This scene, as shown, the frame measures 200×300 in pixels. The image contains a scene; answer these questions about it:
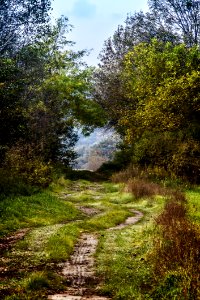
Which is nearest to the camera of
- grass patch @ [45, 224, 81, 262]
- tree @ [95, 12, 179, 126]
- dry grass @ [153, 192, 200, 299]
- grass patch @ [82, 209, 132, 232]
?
dry grass @ [153, 192, 200, 299]

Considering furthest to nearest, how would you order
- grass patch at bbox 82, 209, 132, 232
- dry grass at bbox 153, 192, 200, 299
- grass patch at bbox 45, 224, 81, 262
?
grass patch at bbox 82, 209, 132, 232, grass patch at bbox 45, 224, 81, 262, dry grass at bbox 153, 192, 200, 299

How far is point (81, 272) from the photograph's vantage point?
1017cm

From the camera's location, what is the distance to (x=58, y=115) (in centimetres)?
4497

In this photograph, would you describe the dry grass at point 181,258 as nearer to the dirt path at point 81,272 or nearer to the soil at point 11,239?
the dirt path at point 81,272

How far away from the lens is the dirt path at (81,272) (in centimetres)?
838

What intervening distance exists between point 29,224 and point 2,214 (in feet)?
3.98

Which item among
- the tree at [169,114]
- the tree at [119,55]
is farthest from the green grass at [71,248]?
the tree at [119,55]

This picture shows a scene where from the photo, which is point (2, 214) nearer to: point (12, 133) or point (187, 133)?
point (12, 133)

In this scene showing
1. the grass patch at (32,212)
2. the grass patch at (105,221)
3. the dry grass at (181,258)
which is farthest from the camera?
the grass patch at (105,221)

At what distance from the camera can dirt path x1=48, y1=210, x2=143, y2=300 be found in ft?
27.5

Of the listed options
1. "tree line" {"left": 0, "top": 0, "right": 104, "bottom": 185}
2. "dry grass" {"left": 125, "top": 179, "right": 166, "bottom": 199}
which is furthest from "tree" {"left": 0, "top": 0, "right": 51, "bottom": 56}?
"dry grass" {"left": 125, "top": 179, "right": 166, "bottom": 199}

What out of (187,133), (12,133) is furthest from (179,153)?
(12,133)

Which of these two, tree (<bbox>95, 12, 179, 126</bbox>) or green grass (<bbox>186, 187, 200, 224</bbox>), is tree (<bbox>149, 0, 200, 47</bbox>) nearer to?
tree (<bbox>95, 12, 179, 126</bbox>)

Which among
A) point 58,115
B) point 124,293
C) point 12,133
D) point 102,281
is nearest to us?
point 124,293
